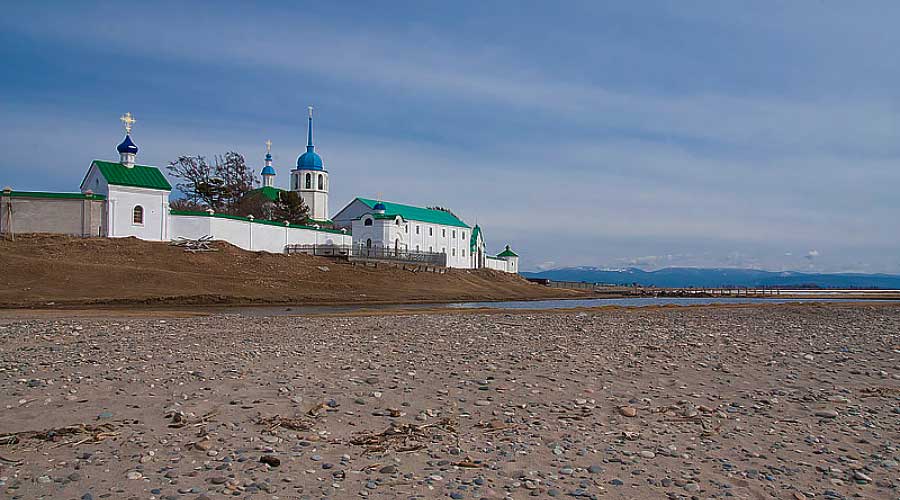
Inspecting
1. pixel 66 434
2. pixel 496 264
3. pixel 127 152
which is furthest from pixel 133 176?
pixel 496 264

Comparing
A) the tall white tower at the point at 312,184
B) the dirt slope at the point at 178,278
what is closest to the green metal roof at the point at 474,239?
the tall white tower at the point at 312,184

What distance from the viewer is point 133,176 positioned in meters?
47.4

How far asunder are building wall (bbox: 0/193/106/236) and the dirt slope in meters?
1.30

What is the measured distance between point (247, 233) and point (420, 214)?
27.9m

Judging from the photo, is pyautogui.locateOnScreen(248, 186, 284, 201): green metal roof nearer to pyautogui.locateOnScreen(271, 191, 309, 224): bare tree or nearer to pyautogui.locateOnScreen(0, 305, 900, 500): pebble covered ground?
pyautogui.locateOnScreen(271, 191, 309, 224): bare tree

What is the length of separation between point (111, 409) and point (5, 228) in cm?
4166

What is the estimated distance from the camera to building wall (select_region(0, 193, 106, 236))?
4278 cm

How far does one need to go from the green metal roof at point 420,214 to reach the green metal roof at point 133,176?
84.1 feet

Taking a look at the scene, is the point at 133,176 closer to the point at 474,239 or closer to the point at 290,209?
the point at 290,209

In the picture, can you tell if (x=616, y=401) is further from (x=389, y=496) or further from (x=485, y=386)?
(x=389, y=496)

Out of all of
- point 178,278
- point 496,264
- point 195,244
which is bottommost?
point 178,278

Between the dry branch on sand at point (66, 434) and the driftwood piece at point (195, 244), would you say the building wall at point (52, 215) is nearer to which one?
the driftwood piece at point (195, 244)

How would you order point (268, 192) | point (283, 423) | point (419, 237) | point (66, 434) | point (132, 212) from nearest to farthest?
point (66, 434) → point (283, 423) → point (132, 212) → point (419, 237) → point (268, 192)

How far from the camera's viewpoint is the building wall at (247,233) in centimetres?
4916
